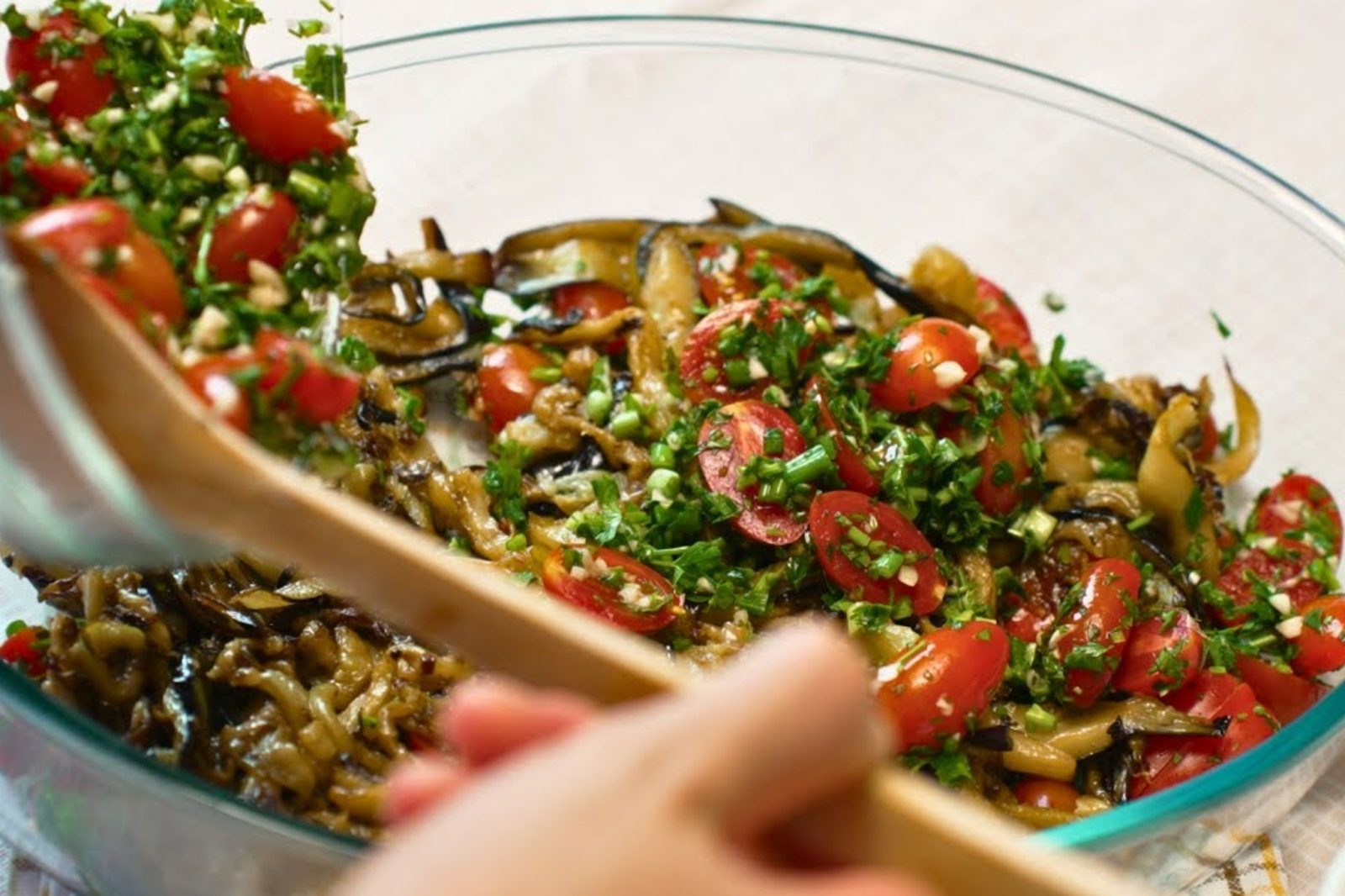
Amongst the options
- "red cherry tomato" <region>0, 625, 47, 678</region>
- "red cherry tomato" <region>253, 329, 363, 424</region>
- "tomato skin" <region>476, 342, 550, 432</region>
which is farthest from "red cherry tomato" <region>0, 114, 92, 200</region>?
"tomato skin" <region>476, 342, 550, 432</region>

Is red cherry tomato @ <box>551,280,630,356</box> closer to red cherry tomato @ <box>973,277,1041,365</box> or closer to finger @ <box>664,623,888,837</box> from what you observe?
red cherry tomato @ <box>973,277,1041,365</box>

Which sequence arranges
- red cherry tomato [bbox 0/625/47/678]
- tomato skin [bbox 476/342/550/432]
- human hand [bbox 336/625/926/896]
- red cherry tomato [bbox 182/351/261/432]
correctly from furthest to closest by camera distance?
tomato skin [bbox 476/342/550/432] < red cherry tomato [bbox 0/625/47/678] < red cherry tomato [bbox 182/351/261/432] < human hand [bbox 336/625/926/896]

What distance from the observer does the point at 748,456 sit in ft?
6.82

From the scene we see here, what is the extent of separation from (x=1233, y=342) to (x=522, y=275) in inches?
52.4

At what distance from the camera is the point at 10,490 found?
1.19 m

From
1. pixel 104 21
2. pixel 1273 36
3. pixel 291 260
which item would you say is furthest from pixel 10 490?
pixel 1273 36

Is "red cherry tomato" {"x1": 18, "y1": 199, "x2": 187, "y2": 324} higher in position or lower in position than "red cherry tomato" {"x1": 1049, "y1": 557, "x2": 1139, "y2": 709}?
higher

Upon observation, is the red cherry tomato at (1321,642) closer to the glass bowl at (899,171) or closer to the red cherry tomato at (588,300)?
the glass bowl at (899,171)

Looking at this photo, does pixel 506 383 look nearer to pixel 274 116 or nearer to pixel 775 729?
pixel 274 116

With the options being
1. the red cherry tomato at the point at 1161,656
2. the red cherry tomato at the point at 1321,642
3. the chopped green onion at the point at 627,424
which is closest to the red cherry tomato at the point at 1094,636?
the red cherry tomato at the point at 1161,656

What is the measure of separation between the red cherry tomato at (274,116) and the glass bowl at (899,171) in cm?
107

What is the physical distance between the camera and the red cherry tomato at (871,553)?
6.54 ft

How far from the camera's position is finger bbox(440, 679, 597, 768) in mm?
971

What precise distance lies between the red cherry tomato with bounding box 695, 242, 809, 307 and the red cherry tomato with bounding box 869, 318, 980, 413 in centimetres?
32
